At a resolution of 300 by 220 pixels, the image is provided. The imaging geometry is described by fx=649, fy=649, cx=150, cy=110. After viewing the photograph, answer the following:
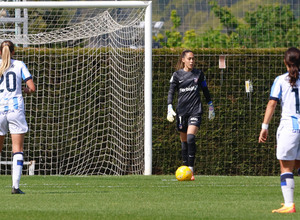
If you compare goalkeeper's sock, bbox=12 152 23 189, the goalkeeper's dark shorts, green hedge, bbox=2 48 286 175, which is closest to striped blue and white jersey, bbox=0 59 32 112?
goalkeeper's sock, bbox=12 152 23 189

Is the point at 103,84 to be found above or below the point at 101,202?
above

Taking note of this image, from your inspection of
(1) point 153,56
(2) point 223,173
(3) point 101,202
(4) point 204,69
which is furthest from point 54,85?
(3) point 101,202

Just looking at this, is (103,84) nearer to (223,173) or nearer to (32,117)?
(32,117)

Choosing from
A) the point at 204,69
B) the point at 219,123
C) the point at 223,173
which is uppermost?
the point at 204,69

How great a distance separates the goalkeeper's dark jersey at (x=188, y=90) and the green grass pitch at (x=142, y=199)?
1.23 m

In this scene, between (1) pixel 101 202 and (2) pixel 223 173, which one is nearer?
(1) pixel 101 202

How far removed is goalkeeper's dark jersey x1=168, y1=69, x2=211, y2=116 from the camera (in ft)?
36.7

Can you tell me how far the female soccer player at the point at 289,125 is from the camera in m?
6.58

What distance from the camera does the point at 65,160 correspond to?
13883 mm

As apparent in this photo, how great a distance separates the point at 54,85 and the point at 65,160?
1.62m

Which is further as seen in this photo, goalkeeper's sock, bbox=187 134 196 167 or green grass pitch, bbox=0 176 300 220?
goalkeeper's sock, bbox=187 134 196 167

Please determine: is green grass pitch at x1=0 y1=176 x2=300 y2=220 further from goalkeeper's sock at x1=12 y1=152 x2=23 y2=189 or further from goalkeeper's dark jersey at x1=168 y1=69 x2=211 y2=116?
goalkeeper's dark jersey at x1=168 y1=69 x2=211 y2=116

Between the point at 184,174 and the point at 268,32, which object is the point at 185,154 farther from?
the point at 268,32

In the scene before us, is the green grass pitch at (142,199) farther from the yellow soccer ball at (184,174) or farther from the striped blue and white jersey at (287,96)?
the striped blue and white jersey at (287,96)
